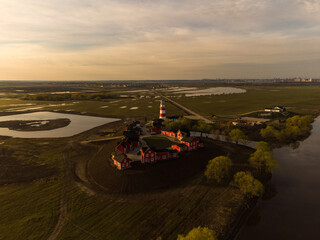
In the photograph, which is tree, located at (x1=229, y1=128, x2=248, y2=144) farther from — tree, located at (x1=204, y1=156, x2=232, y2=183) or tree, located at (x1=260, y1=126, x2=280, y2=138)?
tree, located at (x1=204, y1=156, x2=232, y2=183)

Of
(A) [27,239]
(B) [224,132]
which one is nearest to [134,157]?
(A) [27,239]

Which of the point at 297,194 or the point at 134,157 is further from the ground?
the point at 134,157

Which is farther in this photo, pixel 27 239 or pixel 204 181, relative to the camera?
pixel 204 181

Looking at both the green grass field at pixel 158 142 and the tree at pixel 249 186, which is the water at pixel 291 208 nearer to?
the tree at pixel 249 186

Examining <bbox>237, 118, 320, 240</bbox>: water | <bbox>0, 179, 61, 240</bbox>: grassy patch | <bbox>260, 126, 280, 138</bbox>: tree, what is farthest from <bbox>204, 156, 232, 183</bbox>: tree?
<bbox>260, 126, 280, 138</bbox>: tree

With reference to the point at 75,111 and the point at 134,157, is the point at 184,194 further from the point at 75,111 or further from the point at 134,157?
the point at 75,111

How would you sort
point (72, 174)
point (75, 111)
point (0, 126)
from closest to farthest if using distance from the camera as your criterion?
point (72, 174), point (0, 126), point (75, 111)

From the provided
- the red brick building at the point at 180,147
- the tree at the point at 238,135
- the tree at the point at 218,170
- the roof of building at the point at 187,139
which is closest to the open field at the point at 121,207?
the tree at the point at 218,170

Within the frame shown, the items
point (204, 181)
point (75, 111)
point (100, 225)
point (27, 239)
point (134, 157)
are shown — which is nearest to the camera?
point (27, 239)
